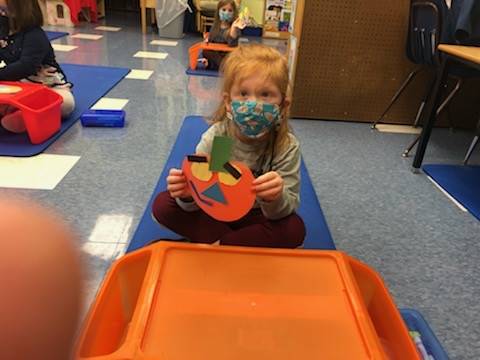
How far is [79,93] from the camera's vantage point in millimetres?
2219

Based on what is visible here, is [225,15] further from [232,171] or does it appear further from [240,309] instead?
[240,309]

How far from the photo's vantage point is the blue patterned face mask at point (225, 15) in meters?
3.04

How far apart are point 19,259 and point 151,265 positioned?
0.96 ft

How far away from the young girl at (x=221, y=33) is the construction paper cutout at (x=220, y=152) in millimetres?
2495

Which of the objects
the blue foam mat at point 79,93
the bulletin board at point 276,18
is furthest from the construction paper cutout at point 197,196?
the bulletin board at point 276,18

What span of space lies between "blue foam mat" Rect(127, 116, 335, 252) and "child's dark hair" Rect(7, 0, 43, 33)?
79 cm

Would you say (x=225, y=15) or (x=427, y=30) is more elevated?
(x=427, y=30)

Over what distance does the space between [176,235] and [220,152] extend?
15.1 inches

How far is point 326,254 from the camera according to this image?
685mm

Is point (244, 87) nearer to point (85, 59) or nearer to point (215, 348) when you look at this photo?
point (215, 348)

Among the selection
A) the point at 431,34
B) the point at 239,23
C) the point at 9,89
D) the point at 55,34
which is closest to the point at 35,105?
the point at 9,89

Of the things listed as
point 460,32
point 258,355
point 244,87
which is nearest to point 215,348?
point 258,355

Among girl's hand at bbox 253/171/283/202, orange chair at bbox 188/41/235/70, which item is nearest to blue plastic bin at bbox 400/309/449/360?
girl's hand at bbox 253/171/283/202

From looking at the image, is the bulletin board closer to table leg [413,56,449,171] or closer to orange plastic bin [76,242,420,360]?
table leg [413,56,449,171]
